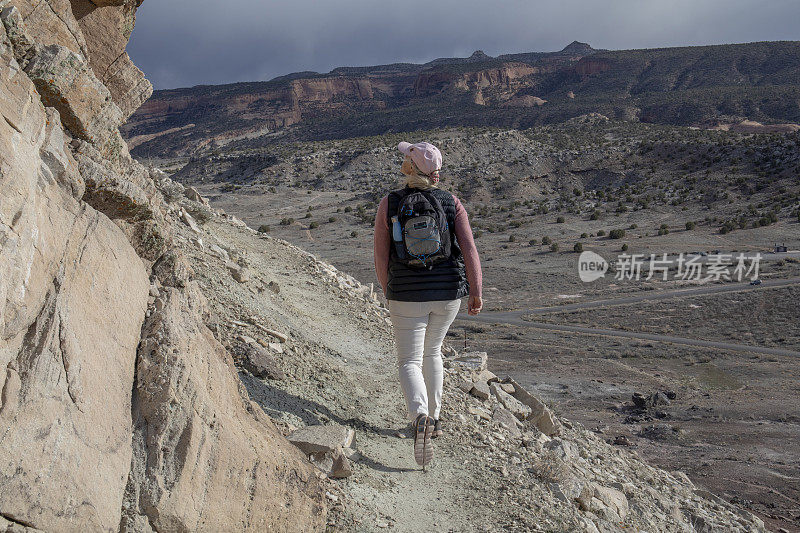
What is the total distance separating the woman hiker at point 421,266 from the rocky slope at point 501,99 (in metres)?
82.6

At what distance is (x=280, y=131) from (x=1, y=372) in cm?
10830

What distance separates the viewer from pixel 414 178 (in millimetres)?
3908

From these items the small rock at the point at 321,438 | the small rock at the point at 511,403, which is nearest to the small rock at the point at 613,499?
the small rock at the point at 511,403

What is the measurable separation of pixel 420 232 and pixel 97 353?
1.92 m

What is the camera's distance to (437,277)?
3803 mm

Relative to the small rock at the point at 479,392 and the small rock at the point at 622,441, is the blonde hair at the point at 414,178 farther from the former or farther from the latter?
the small rock at the point at 622,441

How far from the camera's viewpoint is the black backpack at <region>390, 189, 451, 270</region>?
3682mm

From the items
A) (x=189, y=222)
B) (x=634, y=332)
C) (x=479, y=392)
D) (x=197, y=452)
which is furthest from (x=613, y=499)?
(x=634, y=332)

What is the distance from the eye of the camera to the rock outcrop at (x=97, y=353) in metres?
1.98

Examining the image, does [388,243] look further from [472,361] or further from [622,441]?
[622,441]

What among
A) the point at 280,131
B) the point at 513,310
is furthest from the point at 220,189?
the point at 280,131

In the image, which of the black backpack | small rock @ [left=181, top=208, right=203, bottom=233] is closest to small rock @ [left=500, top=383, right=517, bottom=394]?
the black backpack

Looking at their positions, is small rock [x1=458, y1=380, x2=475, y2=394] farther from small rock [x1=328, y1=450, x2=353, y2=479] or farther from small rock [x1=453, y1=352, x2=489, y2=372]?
small rock [x1=328, y1=450, x2=353, y2=479]

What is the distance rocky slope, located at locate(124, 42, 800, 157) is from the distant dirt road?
58.7 meters
